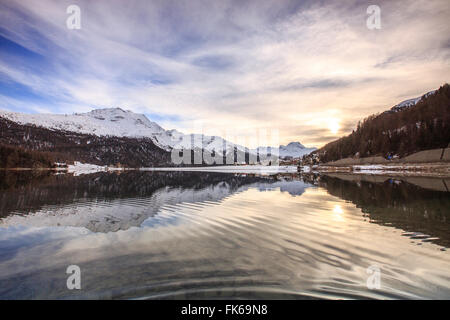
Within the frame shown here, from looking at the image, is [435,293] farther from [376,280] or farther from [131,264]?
[131,264]

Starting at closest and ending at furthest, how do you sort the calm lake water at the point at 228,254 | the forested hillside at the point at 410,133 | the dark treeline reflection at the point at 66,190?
the calm lake water at the point at 228,254 < the dark treeline reflection at the point at 66,190 < the forested hillside at the point at 410,133

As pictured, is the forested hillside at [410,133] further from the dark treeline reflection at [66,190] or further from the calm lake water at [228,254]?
the calm lake water at [228,254]

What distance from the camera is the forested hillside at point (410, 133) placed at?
10788cm

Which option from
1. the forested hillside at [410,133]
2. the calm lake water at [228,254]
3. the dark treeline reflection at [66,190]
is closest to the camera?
the calm lake water at [228,254]

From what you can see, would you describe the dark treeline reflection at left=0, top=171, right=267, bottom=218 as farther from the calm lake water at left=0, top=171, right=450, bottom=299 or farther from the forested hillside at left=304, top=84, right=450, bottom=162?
the forested hillside at left=304, top=84, right=450, bottom=162

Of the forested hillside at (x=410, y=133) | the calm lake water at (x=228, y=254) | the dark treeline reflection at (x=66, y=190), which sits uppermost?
the forested hillside at (x=410, y=133)

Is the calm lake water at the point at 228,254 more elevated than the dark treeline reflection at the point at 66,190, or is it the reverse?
the dark treeline reflection at the point at 66,190

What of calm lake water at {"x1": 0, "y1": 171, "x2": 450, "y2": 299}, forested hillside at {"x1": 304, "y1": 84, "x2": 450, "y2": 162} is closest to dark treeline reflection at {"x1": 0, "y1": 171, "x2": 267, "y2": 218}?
calm lake water at {"x1": 0, "y1": 171, "x2": 450, "y2": 299}

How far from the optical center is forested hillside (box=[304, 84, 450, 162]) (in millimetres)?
107875

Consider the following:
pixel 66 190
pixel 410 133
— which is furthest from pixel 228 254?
pixel 410 133

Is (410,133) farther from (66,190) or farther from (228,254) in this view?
(228,254)

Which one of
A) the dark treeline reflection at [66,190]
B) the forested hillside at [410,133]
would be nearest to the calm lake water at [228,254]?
the dark treeline reflection at [66,190]

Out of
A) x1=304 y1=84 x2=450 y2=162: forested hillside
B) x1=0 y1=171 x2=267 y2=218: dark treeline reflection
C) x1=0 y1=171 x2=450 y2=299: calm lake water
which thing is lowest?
x1=0 y1=171 x2=450 y2=299: calm lake water

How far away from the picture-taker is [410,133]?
12781cm
